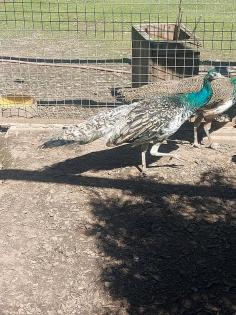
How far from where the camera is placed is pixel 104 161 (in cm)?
568

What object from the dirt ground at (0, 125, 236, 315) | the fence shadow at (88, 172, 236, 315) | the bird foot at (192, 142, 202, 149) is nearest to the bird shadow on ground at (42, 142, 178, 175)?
the dirt ground at (0, 125, 236, 315)

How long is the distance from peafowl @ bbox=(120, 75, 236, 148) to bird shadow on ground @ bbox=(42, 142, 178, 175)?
47 centimetres

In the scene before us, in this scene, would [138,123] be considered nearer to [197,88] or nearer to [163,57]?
[197,88]

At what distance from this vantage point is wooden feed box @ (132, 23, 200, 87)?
22.4ft

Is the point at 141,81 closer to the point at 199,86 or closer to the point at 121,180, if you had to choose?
the point at 199,86

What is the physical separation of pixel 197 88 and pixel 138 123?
1144mm

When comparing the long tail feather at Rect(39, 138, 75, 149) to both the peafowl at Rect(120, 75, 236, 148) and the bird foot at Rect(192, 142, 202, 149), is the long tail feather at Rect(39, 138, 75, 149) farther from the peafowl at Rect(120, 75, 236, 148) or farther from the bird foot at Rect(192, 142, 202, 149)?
the bird foot at Rect(192, 142, 202, 149)

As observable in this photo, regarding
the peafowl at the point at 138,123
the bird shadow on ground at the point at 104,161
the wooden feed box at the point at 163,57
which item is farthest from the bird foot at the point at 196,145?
the wooden feed box at the point at 163,57

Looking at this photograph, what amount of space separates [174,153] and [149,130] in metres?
0.90

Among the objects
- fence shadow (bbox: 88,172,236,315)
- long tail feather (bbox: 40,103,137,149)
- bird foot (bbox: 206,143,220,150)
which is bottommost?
fence shadow (bbox: 88,172,236,315)

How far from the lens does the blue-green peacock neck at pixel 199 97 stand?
5.26m

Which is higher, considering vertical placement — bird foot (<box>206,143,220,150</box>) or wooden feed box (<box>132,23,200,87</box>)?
wooden feed box (<box>132,23,200,87</box>)

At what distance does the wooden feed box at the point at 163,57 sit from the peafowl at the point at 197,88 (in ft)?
2.83

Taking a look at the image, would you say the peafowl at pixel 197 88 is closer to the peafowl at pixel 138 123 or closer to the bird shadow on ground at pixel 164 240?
the peafowl at pixel 138 123
